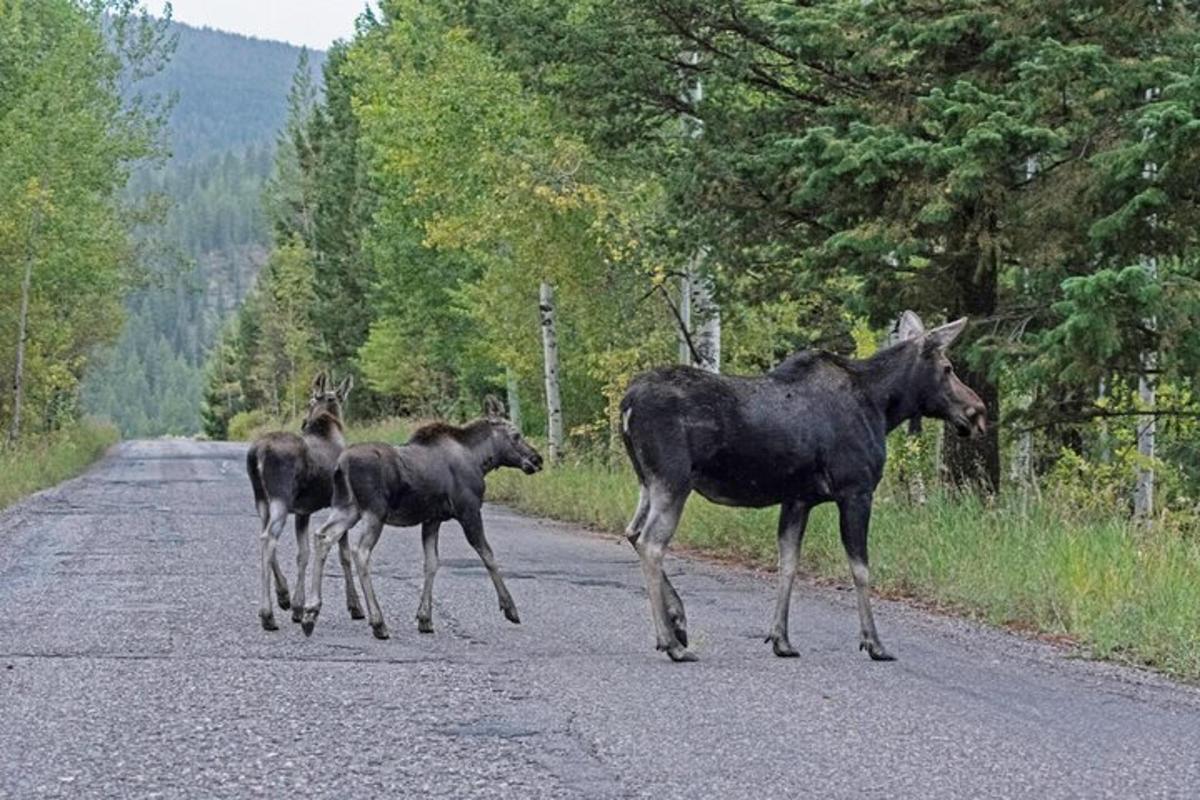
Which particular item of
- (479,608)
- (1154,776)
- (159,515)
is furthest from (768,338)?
(1154,776)

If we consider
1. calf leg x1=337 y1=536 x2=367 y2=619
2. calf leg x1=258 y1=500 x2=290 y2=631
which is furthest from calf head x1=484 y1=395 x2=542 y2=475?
calf leg x1=258 y1=500 x2=290 y2=631

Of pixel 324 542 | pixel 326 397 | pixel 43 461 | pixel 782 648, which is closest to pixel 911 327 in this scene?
pixel 782 648

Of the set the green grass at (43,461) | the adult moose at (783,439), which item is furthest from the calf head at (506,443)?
the green grass at (43,461)

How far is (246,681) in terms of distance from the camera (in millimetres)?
8609

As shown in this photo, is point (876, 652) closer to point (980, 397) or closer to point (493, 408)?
point (493, 408)

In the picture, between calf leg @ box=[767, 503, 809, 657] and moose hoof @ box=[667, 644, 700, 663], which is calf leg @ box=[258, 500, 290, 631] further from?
calf leg @ box=[767, 503, 809, 657]

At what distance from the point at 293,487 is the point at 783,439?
11.8 ft

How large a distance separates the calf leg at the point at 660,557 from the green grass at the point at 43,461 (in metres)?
17.7

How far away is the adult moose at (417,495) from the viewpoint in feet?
34.6

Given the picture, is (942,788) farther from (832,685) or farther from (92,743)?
(92,743)

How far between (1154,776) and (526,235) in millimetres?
19466

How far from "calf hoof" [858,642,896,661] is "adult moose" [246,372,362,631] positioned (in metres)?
3.90

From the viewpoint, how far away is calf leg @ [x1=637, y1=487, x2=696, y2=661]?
941 cm

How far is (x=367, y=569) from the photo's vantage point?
1053cm
